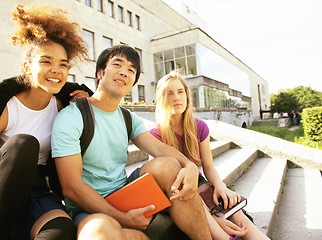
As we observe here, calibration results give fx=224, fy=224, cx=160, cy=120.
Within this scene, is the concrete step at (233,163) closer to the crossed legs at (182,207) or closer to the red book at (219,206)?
the red book at (219,206)

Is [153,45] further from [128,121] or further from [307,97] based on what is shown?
[307,97]

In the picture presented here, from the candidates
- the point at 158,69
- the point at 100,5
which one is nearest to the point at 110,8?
the point at 100,5

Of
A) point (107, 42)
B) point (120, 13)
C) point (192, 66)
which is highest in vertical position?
point (120, 13)

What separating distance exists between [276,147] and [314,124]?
496 cm

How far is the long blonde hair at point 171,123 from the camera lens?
2496mm

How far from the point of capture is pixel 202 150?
8.46ft

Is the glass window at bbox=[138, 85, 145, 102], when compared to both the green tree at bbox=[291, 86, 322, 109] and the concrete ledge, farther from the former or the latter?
the green tree at bbox=[291, 86, 322, 109]

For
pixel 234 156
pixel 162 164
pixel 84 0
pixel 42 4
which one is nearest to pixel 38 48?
pixel 42 4

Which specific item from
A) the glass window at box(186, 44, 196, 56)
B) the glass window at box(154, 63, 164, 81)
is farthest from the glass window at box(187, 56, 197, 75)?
the glass window at box(154, 63, 164, 81)

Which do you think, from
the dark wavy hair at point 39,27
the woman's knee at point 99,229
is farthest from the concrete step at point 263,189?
the dark wavy hair at point 39,27

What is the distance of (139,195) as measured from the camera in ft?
4.94

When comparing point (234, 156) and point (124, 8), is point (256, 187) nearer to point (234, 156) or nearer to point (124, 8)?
point (234, 156)

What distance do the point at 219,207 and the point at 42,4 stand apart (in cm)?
225

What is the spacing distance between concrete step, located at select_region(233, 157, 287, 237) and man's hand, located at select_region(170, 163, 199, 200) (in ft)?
4.10
